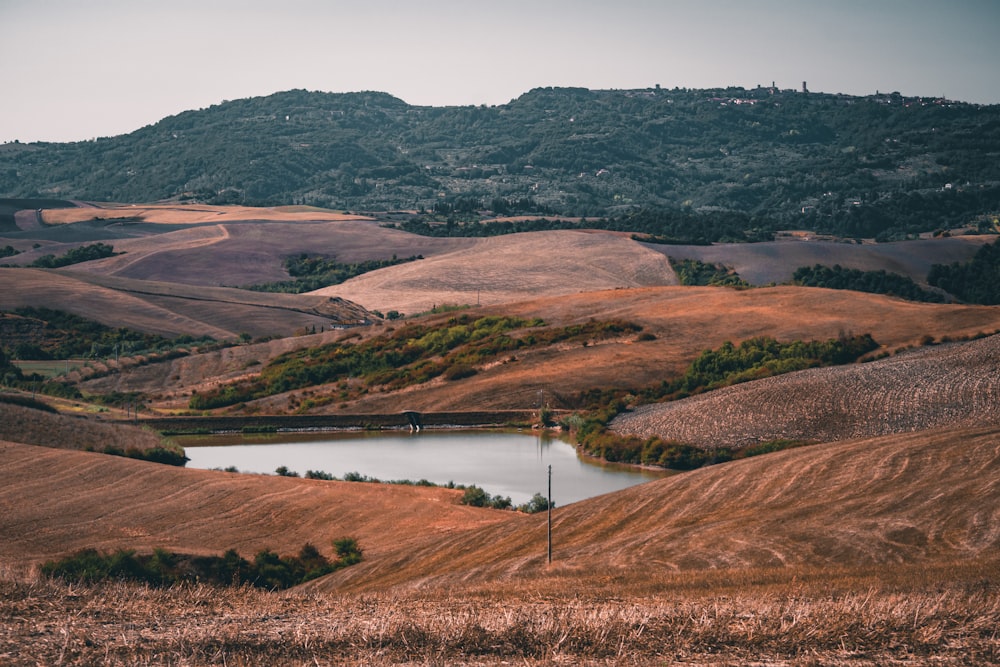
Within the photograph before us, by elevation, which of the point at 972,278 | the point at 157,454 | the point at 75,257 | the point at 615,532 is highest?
the point at 75,257

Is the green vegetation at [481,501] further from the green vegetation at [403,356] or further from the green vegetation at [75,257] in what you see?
the green vegetation at [75,257]

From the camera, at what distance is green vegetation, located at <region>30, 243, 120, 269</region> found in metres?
188

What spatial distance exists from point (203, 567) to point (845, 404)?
1801 inches

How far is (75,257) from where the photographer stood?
633 feet

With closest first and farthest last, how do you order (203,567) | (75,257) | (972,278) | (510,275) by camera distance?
(203,567) < (972,278) < (510,275) < (75,257)

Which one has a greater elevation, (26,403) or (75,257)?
(75,257)

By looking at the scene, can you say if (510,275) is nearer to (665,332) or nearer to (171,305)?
(171,305)

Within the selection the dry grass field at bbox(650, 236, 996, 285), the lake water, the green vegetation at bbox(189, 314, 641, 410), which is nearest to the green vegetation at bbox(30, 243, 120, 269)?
the dry grass field at bbox(650, 236, 996, 285)

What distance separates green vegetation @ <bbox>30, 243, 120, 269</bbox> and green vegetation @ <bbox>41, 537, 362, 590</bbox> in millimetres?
154929

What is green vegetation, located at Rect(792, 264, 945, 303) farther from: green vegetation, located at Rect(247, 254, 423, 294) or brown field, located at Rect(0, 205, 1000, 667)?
green vegetation, located at Rect(247, 254, 423, 294)

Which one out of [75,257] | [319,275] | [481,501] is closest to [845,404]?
[481,501]

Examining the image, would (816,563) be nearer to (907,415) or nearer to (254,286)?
(907,415)

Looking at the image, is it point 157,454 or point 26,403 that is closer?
point 157,454

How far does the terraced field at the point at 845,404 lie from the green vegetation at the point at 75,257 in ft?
411
